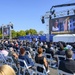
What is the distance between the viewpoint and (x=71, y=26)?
4378 cm

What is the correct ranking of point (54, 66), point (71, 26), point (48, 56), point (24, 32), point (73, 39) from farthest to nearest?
point (24, 32), point (71, 26), point (73, 39), point (48, 56), point (54, 66)

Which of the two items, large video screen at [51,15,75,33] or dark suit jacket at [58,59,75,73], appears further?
large video screen at [51,15,75,33]

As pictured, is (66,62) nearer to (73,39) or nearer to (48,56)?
(48,56)

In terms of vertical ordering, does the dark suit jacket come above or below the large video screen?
below

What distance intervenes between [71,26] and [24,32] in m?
75.5

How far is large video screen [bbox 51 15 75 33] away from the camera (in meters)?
43.8

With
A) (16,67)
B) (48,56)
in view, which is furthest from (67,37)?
(16,67)

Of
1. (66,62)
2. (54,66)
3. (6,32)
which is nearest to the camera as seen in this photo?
(66,62)

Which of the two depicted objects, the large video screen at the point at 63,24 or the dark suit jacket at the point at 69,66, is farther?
the large video screen at the point at 63,24

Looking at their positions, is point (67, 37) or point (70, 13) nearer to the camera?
point (67, 37)

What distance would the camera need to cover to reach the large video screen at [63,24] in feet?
144

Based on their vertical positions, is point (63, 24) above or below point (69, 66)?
above

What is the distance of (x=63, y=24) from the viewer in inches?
1818

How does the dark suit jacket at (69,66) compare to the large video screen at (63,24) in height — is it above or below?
below
